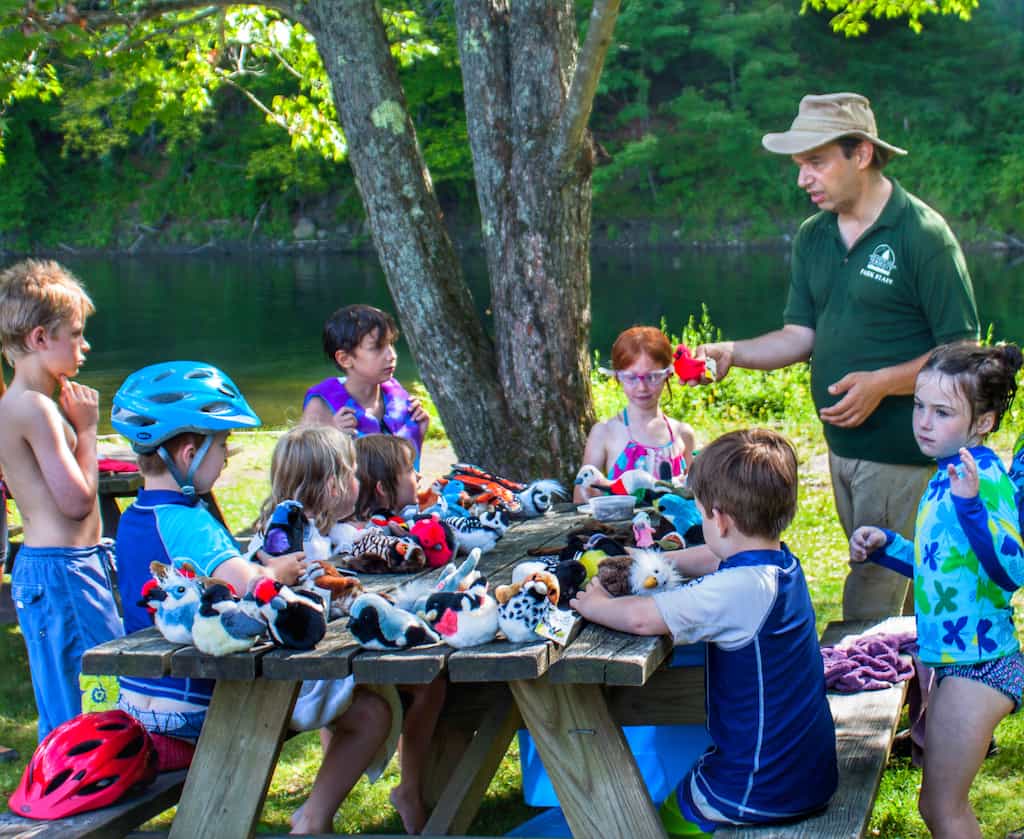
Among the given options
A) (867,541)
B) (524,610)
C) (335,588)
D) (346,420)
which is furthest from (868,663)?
(346,420)

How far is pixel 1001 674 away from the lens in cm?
324

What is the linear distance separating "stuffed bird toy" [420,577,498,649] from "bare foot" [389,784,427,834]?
53.8 inches

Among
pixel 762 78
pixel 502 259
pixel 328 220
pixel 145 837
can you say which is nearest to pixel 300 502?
pixel 145 837

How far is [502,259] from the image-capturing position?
5902 mm

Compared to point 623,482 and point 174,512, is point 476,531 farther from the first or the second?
point 174,512

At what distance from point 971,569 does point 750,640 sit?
2.34 feet

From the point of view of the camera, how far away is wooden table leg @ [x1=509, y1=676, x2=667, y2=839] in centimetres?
305

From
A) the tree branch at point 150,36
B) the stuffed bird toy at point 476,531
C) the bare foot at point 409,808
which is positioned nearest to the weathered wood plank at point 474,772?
the bare foot at point 409,808

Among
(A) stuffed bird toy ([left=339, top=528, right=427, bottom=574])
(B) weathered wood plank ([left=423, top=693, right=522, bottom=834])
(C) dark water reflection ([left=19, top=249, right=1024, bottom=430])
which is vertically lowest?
(C) dark water reflection ([left=19, top=249, right=1024, bottom=430])

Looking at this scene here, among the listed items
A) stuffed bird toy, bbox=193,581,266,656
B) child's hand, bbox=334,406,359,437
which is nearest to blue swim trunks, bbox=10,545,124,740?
child's hand, bbox=334,406,359,437

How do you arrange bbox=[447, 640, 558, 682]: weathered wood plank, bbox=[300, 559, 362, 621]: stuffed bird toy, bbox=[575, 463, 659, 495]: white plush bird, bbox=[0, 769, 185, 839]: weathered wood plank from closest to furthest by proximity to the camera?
bbox=[447, 640, 558, 682]: weathered wood plank → bbox=[0, 769, 185, 839]: weathered wood plank → bbox=[300, 559, 362, 621]: stuffed bird toy → bbox=[575, 463, 659, 495]: white plush bird

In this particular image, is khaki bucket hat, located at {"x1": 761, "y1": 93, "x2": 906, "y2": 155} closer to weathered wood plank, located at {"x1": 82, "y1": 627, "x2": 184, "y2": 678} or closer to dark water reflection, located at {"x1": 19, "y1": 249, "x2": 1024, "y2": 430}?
A: weathered wood plank, located at {"x1": 82, "y1": 627, "x2": 184, "y2": 678}

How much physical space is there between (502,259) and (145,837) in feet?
11.1

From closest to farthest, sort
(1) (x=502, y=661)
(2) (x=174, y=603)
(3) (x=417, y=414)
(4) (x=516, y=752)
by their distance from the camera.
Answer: (1) (x=502, y=661) < (2) (x=174, y=603) < (4) (x=516, y=752) < (3) (x=417, y=414)
